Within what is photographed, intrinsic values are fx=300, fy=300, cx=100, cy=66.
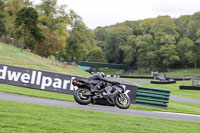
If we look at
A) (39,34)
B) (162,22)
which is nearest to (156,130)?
(39,34)

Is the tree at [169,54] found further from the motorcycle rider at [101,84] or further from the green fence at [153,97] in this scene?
the motorcycle rider at [101,84]

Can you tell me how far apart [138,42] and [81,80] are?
85.0 meters

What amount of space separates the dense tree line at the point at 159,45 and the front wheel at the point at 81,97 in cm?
7833

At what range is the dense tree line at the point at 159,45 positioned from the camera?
8919 centimetres

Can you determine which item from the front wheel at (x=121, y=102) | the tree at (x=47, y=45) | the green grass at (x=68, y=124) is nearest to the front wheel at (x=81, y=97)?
the front wheel at (x=121, y=102)

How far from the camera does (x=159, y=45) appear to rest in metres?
94.6

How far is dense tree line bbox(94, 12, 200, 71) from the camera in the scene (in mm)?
89188

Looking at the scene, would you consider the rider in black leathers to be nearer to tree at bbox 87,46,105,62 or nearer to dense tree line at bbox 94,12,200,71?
dense tree line at bbox 94,12,200,71

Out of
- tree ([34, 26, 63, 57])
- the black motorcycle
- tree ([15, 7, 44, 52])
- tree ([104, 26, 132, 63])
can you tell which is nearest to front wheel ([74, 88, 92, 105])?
the black motorcycle

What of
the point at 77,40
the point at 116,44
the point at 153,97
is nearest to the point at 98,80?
the point at 153,97

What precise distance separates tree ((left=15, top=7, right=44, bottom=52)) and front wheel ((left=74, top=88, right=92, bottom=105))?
3858cm

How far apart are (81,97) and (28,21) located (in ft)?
129

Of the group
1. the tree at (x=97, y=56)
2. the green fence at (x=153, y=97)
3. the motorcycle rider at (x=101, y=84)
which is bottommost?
the green fence at (x=153, y=97)

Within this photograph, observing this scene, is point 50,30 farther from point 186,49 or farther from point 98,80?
point 98,80
